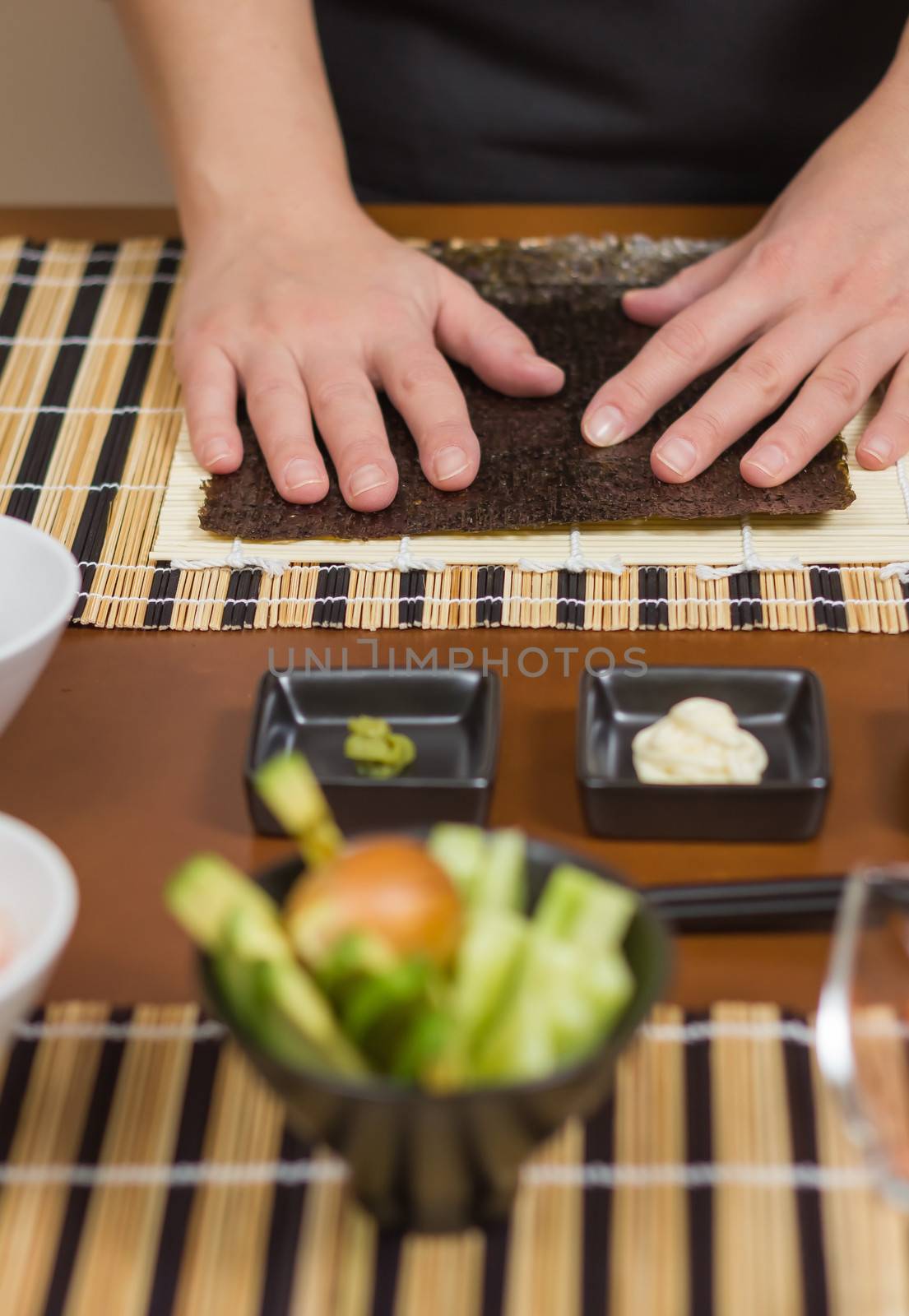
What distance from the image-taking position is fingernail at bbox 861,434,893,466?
105 centimetres

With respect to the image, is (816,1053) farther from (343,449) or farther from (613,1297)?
(343,449)

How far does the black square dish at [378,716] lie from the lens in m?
0.78

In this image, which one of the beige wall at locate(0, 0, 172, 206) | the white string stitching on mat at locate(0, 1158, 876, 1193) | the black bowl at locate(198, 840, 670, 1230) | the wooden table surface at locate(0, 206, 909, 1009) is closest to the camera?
the black bowl at locate(198, 840, 670, 1230)

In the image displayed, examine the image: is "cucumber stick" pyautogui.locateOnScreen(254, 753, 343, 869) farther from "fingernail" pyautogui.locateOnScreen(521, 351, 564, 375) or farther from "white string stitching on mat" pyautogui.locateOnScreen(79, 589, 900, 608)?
"fingernail" pyautogui.locateOnScreen(521, 351, 564, 375)

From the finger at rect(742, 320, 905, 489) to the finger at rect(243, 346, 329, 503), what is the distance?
1.06 ft

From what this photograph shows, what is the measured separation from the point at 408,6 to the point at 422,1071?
1202 mm

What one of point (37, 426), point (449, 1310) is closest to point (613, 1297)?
point (449, 1310)

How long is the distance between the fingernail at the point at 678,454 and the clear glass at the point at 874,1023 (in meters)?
0.49

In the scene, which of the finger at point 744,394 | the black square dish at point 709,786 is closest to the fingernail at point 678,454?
the finger at point 744,394

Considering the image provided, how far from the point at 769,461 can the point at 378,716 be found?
0.38 meters

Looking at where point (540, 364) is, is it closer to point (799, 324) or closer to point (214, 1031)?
point (799, 324)

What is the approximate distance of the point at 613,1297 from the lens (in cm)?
55

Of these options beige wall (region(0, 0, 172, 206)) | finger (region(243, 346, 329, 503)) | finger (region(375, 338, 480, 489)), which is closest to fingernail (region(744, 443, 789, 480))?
finger (region(375, 338, 480, 489))

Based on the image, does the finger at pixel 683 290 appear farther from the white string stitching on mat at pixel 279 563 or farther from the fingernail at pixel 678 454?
the white string stitching on mat at pixel 279 563
